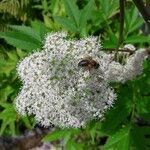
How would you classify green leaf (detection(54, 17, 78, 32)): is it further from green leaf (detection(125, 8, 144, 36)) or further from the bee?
the bee

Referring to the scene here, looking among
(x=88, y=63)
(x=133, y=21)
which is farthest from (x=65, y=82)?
(x=133, y=21)

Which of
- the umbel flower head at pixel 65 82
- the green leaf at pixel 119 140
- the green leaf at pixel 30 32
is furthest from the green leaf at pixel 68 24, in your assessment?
the green leaf at pixel 119 140

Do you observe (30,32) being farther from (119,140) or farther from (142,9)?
(119,140)

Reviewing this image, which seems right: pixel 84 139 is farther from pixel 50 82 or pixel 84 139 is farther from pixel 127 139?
pixel 50 82

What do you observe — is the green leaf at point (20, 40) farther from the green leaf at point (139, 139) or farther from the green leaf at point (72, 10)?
the green leaf at point (139, 139)

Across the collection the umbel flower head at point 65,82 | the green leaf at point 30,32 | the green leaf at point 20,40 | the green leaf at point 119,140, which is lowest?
the green leaf at point 119,140

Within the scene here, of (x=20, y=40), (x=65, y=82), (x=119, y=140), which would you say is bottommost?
(x=119, y=140)
